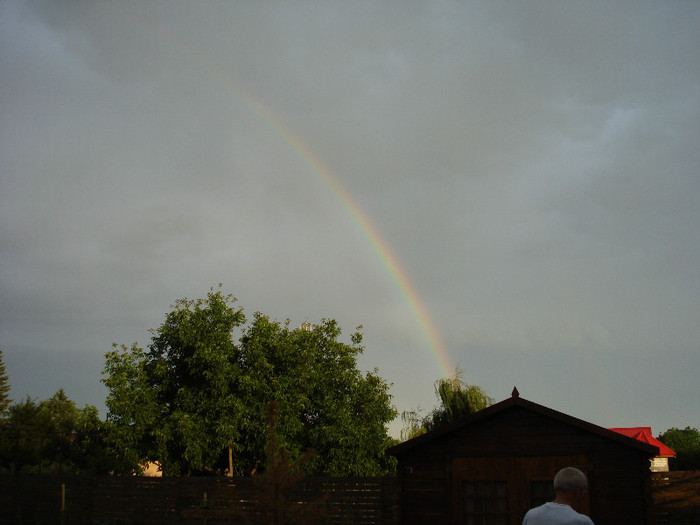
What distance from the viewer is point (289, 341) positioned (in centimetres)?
3284

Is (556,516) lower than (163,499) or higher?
higher

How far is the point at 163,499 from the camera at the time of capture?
1930 centimetres

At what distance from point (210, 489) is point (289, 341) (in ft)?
46.5

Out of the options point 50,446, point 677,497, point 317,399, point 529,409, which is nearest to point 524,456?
point 529,409

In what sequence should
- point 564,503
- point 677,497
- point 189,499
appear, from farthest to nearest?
point 189,499 → point 677,497 → point 564,503

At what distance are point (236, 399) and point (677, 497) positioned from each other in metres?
19.1

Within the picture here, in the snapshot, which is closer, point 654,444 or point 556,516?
point 556,516

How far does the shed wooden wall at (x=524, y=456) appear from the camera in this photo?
16.6m

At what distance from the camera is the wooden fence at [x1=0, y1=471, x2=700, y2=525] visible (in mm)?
17172

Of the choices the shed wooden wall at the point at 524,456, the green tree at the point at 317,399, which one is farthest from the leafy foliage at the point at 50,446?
the shed wooden wall at the point at 524,456

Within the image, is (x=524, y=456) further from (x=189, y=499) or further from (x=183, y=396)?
(x=183, y=396)

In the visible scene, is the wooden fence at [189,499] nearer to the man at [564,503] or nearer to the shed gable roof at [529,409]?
the shed gable roof at [529,409]

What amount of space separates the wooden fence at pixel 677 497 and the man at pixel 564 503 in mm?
14798

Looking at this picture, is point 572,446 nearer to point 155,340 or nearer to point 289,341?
point 289,341
